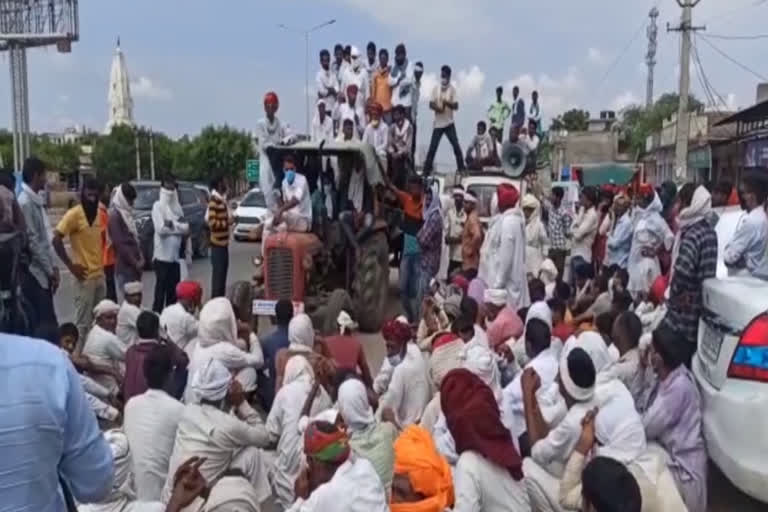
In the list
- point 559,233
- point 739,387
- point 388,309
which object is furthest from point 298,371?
point 559,233

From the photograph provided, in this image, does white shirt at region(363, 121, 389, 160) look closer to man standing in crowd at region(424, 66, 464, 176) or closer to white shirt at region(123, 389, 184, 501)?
man standing in crowd at region(424, 66, 464, 176)

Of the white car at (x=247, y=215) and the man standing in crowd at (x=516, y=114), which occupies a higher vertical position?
the man standing in crowd at (x=516, y=114)

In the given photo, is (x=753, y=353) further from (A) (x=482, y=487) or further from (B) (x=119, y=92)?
(B) (x=119, y=92)

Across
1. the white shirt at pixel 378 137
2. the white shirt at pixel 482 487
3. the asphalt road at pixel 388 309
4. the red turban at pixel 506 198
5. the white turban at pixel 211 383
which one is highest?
the white shirt at pixel 378 137

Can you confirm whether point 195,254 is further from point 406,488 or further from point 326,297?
point 406,488

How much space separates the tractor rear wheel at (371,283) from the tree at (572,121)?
2644 inches

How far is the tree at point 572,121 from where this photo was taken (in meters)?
77.3

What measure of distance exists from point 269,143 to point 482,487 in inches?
269

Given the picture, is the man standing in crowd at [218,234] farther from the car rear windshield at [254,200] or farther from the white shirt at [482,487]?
the car rear windshield at [254,200]

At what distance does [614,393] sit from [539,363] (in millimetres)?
983

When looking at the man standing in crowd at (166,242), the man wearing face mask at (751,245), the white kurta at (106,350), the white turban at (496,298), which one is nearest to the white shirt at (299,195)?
the man standing in crowd at (166,242)

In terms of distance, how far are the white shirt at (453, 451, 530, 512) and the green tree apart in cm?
6440

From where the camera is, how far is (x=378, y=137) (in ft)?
39.2

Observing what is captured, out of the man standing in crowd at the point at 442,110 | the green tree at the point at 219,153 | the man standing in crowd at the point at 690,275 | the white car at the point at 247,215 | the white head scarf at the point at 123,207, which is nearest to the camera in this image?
the man standing in crowd at the point at 690,275
